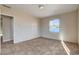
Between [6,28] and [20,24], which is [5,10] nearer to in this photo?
[20,24]

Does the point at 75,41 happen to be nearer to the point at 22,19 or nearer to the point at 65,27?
the point at 65,27

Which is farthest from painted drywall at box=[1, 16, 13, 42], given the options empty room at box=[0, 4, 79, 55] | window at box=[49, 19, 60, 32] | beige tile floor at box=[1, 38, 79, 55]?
window at box=[49, 19, 60, 32]

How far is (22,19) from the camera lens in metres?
5.27

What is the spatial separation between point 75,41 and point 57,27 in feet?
5.77

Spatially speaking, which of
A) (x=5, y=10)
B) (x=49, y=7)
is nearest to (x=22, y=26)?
(x=5, y=10)

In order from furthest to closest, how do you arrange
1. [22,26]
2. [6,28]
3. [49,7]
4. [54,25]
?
[54,25] < [6,28] < [22,26] < [49,7]

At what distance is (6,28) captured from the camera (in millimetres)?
5500

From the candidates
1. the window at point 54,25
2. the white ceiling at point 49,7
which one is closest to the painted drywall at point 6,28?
the white ceiling at point 49,7

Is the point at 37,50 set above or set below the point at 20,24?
below

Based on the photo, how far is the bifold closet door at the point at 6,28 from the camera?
5316 millimetres

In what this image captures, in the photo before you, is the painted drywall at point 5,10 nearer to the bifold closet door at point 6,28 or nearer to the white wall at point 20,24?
the white wall at point 20,24
